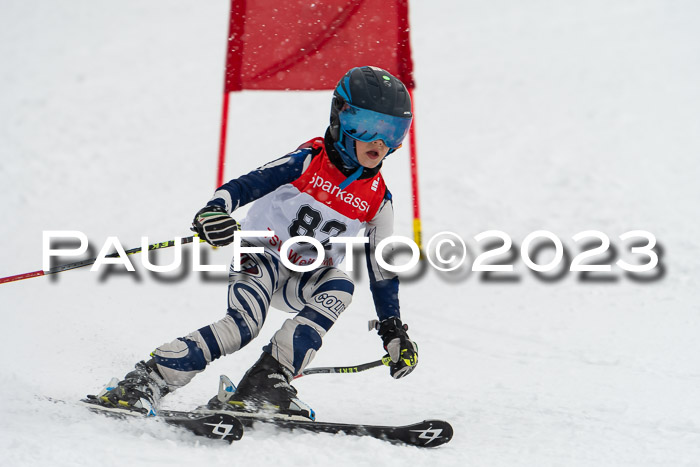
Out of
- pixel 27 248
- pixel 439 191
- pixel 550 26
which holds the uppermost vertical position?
pixel 550 26

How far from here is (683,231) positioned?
25.4 feet

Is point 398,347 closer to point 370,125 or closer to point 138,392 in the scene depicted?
point 370,125

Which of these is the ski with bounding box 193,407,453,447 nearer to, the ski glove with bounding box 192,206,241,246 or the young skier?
the young skier

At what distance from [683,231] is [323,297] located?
556 cm

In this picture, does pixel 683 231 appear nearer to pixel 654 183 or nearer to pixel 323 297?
pixel 654 183

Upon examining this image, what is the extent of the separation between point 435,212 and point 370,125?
4.99m

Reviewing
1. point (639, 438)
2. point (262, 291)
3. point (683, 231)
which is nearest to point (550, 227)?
point (683, 231)

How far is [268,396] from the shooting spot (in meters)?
3.36

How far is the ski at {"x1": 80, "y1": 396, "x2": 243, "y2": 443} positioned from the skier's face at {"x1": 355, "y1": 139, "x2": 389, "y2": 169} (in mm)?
1425

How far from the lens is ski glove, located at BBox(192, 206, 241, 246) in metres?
3.23

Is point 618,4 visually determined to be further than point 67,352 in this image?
Yes

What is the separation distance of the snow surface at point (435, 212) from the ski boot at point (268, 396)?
0.43 ft

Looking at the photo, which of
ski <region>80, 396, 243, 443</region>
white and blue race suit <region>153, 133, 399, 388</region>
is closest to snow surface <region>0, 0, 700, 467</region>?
ski <region>80, 396, 243, 443</region>

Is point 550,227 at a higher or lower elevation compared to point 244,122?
lower
